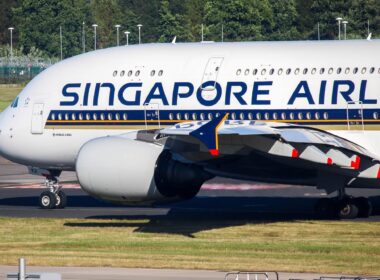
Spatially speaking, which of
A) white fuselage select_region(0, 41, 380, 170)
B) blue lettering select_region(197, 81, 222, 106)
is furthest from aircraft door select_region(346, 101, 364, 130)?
blue lettering select_region(197, 81, 222, 106)

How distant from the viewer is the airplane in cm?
3250

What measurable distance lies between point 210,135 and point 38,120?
931 centimetres

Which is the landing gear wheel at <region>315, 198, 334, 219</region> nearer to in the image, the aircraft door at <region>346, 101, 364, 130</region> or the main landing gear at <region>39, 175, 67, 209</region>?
the aircraft door at <region>346, 101, 364, 130</region>

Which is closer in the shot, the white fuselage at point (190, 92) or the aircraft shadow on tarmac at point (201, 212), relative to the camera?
the white fuselage at point (190, 92)

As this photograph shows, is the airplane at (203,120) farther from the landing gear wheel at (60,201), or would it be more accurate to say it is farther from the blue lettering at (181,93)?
the landing gear wheel at (60,201)

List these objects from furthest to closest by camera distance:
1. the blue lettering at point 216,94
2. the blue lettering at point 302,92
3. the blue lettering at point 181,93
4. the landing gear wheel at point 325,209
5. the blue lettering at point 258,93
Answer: the blue lettering at point 181,93 < the landing gear wheel at point 325,209 < the blue lettering at point 216,94 < the blue lettering at point 258,93 < the blue lettering at point 302,92

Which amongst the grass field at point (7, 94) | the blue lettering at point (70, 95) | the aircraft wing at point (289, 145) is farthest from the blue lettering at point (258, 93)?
the grass field at point (7, 94)

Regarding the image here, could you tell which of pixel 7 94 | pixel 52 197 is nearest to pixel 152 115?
pixel 52 197

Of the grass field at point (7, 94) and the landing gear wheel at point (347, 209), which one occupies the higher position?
the landing gear wheel at point (347, 209)

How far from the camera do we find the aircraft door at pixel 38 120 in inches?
1485

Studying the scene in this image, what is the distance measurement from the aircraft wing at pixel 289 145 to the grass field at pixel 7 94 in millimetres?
62010

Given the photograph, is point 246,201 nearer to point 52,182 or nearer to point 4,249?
point 52,182

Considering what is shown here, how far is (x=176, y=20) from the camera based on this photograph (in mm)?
145000

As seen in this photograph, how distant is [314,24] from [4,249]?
338ft
